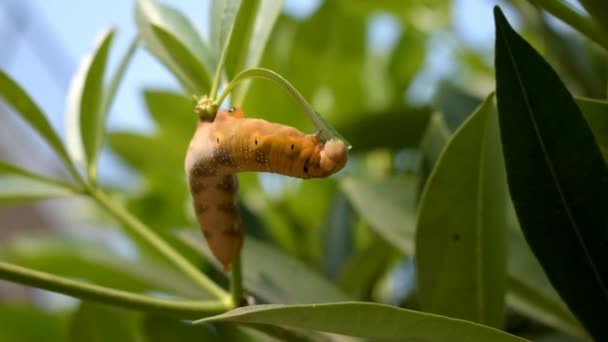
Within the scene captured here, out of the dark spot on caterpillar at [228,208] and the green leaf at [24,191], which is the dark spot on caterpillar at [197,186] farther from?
the green leaf at [24,191]

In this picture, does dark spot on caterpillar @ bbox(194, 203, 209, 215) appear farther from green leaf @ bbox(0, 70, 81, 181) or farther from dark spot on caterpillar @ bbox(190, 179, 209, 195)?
green leaf @ bbox(0, 70, 81, 181)

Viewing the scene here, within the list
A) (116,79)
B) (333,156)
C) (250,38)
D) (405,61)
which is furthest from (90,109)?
(405,61)

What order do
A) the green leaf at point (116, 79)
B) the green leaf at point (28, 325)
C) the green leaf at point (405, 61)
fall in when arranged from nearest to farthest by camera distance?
the green leaf at point (116, 79) → the green leaf at point (28, 325) → the green leaf at point (405, 61)

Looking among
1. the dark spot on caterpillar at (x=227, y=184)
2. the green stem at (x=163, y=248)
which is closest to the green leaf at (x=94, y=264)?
the green stem at (x=163, y=248)

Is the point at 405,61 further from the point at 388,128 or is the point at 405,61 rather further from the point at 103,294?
the point at 103,294

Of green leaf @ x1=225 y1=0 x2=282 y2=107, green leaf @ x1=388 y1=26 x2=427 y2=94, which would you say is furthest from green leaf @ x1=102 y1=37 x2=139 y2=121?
green leaf @ x1=388 y1=26 x2=427 y2=94

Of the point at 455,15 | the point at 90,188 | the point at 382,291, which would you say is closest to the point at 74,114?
the point at 90,188
